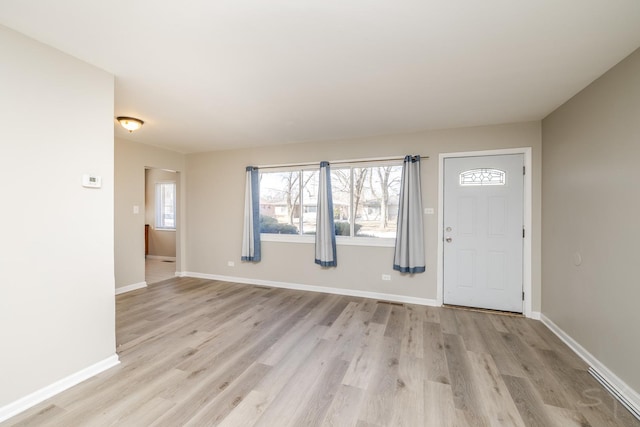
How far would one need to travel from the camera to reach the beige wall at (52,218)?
5.67ft

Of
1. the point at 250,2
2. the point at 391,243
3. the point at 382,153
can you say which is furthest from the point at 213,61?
the point at 391,243

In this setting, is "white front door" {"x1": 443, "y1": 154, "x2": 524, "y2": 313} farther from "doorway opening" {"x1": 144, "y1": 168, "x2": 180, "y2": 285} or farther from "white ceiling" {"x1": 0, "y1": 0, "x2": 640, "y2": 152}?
"doorway opening" {"x1": 144, "y1": 168, "x2": 180, "y2": 285}

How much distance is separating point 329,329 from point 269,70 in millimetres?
2699

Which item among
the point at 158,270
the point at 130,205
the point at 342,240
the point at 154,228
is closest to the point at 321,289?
the point at 342,240

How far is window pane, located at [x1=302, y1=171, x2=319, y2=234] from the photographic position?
4.61 m

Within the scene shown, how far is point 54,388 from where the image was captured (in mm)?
1926

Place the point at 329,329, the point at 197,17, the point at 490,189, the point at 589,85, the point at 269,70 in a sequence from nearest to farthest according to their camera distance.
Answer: the point at 197,17 < the point at 269,70 < the point at 589,85 < the point at 329,329 < the point at 490,189

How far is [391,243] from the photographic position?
408cm

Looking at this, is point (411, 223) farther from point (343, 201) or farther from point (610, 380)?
point (610, 380)

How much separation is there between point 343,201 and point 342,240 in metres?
0.64

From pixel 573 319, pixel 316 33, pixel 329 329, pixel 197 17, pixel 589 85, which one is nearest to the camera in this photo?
pixel 197 17

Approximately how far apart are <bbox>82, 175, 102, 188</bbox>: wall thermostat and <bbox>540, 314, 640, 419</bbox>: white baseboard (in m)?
4.19

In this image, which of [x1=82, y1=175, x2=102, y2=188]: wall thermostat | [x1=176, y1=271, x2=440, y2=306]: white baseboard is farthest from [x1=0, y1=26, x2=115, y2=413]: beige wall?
[x1=176, y1=271, x2=440, y2=306]: white baseboard

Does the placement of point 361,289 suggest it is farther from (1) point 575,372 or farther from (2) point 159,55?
(2) point 159,55
